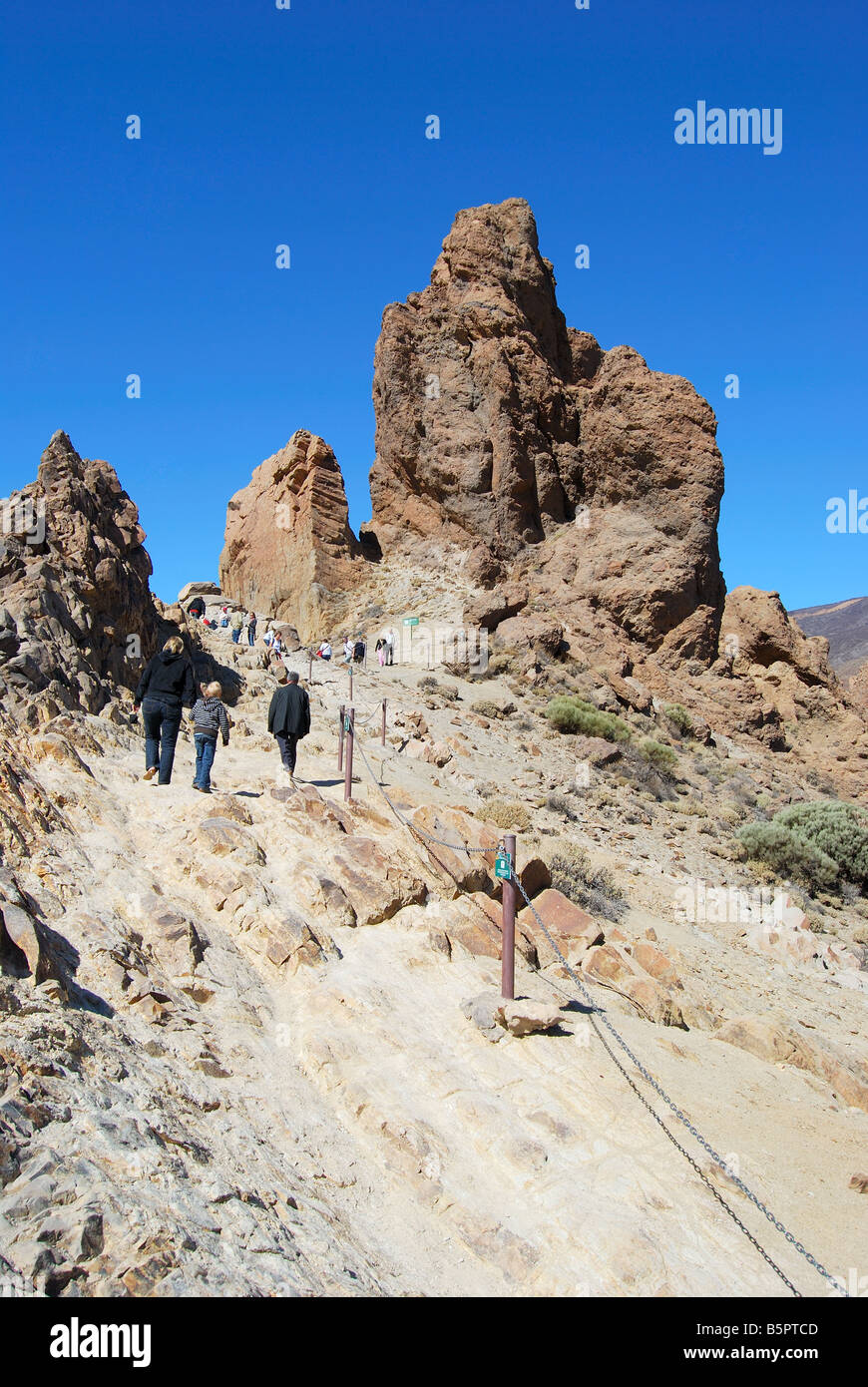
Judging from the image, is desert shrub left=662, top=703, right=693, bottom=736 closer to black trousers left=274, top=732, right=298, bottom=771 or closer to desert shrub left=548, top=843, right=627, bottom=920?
desert shrub left=548, top=843, right=627, bottom=920

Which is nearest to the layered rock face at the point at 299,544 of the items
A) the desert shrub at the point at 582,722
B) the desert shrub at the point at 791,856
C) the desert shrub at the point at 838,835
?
the desert shrub at the point at 582,722

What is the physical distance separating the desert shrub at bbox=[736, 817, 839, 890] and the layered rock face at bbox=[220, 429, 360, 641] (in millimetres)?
20061

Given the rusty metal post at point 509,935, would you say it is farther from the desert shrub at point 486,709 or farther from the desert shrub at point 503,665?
the desert shrub at point 503,665

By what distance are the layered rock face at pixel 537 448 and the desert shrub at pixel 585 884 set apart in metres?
18.7

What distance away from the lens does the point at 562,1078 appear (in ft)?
18.1

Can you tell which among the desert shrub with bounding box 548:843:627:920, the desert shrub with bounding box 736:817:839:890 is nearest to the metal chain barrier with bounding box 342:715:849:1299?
the desert shrub with bounding box 548:843:627:920

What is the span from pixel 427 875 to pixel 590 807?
880 centimetres

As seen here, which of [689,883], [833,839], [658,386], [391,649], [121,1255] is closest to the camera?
[121,1255]

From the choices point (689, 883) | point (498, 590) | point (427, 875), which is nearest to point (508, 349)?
point (498, 590)

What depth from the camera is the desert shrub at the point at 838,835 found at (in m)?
15.9

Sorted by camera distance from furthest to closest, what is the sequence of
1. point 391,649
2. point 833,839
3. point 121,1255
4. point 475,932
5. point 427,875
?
1. point 391,649
2. point 833,839
3. point 427,875
4. point 475,932
5. point 121,1255

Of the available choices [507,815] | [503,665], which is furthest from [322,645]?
[507,815]

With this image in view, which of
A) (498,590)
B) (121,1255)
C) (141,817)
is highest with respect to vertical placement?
(498,590)
